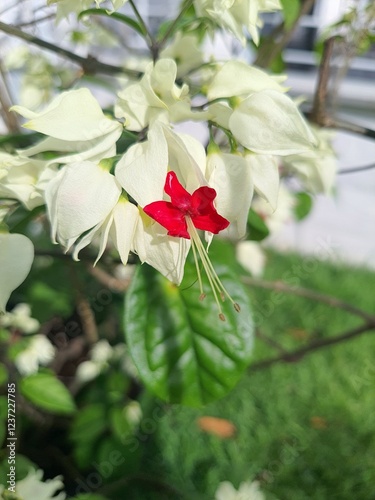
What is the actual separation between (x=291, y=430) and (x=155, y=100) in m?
1.15

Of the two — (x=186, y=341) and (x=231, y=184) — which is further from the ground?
(x=231, y=184)

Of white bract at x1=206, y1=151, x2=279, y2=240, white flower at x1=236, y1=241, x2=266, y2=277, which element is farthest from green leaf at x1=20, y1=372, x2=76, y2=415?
white flower at x1=236, y1=241, x2=266, y2=277

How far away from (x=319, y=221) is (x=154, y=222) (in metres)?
2.54

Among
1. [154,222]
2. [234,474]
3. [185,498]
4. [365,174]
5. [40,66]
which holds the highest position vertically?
[154,222]

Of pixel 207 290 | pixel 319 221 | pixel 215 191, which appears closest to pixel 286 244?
pixel 319 221

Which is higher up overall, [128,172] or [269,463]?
[128,172]

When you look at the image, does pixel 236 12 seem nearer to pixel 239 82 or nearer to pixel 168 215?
pixel 239 82

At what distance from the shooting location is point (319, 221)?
2.83m

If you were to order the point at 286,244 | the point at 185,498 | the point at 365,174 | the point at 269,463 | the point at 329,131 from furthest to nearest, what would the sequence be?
the point at 365,174 < the point at 286,244 < the point at 269,463 < the point at 185,498 < the point at 329,131

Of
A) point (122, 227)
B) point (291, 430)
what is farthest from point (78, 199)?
Answer: point (291, 430)

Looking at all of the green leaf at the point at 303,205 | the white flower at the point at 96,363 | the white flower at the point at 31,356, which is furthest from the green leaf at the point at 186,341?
the white flower at the point at 96,363

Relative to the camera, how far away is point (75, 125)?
1.20ft

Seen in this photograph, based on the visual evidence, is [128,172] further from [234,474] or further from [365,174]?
[365,174]

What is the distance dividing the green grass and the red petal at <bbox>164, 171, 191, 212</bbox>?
0.76 m
